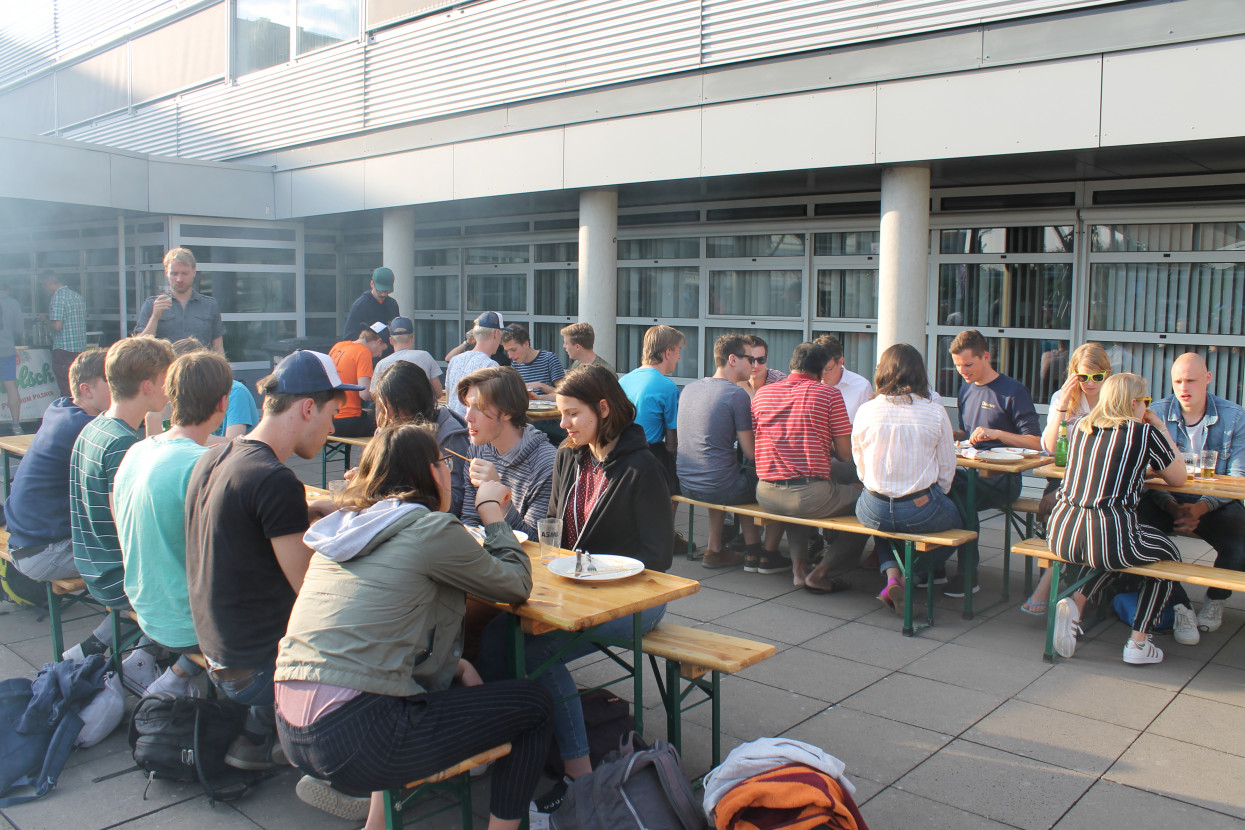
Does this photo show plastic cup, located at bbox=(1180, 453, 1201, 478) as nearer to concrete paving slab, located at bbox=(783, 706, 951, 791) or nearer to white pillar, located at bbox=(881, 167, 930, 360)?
concrete paving slab, located at bbox=(783, 706, 951, 791)

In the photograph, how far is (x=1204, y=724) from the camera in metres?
4.10

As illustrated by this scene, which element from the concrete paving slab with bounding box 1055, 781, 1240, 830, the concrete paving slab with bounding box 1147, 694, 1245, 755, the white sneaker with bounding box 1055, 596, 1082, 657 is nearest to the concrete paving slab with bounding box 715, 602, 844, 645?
the white sneaker with bounding box 1055, 596, 1082, 657

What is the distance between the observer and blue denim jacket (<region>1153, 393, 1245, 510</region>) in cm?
552

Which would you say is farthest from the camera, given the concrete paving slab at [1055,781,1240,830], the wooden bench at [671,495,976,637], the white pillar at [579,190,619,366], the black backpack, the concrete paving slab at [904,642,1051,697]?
the white pillar at [579,190,619,366]

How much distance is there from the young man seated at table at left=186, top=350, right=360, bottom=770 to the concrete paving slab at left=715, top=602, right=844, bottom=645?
2772mm

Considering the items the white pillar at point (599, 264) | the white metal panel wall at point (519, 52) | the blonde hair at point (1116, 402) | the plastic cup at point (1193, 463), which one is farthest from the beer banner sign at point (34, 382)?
the plastic cup at point (1193, 463)

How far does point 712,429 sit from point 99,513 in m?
3.73

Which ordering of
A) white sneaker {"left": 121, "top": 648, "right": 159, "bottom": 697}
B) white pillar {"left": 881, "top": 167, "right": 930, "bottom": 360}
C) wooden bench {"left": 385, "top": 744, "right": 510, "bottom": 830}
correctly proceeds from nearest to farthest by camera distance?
wooden bench {"left": 385, "top": 744, "right": 510, "bottom": 830}
white sneaker {"left": 121, "top": 648, "right": 159, "bottom": 697}
white pillar {"left": 881, "top": 167, "right": 930, "bottom": 360}

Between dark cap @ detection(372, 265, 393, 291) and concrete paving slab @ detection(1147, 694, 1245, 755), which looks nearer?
concrete paving slab @ detection(1147, 694, 1245, 755)

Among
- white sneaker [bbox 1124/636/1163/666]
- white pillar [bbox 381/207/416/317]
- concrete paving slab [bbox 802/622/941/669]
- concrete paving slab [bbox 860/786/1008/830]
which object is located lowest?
concrete paving slab [bbox 860/786/1008/830]

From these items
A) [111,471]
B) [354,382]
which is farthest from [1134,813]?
[354,382]

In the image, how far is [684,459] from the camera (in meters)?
6.64

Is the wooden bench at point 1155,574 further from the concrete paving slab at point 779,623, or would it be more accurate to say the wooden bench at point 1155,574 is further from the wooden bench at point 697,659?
the wooden bench at point 697,659

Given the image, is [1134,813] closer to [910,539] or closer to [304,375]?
[910,539]
